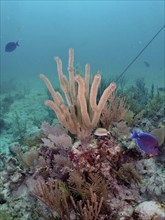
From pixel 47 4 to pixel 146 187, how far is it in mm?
149560

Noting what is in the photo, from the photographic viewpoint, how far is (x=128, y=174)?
10.6 ft

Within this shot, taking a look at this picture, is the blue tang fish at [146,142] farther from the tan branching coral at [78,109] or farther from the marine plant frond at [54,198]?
the marine plant frond at [54,198]

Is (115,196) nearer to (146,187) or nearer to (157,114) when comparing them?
(146,187)

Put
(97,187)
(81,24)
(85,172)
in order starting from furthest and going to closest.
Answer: (81,24), (85,172), (97,187)

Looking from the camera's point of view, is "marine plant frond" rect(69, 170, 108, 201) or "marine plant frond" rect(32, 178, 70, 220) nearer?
"marine plant frond" rect(32, 178, 70, 220)

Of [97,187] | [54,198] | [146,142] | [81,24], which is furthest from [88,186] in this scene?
[81,24]

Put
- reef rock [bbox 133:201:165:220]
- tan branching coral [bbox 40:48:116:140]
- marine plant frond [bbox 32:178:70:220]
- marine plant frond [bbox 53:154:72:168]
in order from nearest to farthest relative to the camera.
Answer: reef rock [bbox 133:201:165:220] → marine plant frond [bbox 32:178:70:220] → marine plant frond [bbox 53:154:72:168] → tan branching coral [bbox 40:48:116:140]

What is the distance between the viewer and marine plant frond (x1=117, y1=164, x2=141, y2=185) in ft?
10.4

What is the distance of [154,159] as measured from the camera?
144 inches

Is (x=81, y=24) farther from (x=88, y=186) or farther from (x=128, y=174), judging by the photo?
(x=88, y=186)

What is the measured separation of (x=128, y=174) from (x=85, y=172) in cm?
59

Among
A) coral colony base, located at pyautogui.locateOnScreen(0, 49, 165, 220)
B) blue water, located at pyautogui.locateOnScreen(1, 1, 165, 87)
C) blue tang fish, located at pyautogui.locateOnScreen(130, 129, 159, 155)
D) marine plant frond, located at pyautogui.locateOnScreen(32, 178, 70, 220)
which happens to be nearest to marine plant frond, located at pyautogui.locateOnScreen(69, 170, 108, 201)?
coral colony base, located at pyautogui.locateOnScreen(0, 49, 165, 220)

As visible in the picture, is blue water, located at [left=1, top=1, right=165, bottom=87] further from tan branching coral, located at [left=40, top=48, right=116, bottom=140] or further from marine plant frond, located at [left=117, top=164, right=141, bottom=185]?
marine plant frond, located at [left=117, top=164, right=141, bottom=185]

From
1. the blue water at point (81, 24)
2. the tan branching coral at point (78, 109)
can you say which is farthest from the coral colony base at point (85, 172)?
the blue water at point (81, 24)
